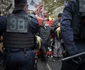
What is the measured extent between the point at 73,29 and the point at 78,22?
0.44ft

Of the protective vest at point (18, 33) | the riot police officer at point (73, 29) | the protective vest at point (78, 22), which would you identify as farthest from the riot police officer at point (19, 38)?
the protective vest at point (78, 22)

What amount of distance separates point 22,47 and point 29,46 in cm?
16

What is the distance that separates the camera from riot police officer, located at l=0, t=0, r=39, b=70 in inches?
215

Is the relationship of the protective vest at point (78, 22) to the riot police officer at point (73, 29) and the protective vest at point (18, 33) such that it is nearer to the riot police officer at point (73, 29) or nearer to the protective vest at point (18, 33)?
the riot police officer at point (73, 29)

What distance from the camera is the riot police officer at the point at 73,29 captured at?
4.75m

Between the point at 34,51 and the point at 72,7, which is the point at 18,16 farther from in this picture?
the point at 72,7

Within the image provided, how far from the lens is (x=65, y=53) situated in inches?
198

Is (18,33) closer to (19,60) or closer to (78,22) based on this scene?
(19,60)

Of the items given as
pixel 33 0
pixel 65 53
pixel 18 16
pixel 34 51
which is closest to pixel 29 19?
pixel 18 16

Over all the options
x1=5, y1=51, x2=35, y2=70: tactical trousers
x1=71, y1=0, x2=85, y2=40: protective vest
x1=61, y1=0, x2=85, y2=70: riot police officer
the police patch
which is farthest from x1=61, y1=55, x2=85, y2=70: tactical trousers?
the police patch

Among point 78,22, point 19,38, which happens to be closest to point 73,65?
point 78,22

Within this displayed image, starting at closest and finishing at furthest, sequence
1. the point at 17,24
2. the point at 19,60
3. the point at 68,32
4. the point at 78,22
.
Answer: the point at 68,32 < the point at 78,22 < the point at 19,60 < the point at 17,24

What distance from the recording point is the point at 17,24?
557cm

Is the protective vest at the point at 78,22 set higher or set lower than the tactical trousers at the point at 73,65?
higher
